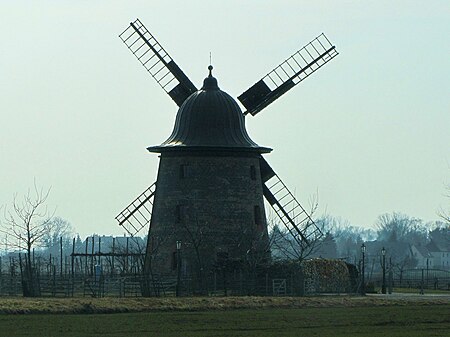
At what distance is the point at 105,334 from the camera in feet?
132

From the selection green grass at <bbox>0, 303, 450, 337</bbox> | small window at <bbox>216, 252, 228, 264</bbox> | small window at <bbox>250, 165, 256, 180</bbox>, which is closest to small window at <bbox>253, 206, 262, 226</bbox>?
small window at <bbox>250, 165, 256, 180</bbox>

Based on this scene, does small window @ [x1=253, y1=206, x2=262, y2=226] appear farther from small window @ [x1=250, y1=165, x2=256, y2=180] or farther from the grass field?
the grass field

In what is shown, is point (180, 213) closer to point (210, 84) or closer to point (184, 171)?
point (184, 171)

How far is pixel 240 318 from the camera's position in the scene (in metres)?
47.3

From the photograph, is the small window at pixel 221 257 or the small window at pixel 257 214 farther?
the small window at pixel 257 214

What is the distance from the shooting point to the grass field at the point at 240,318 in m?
41.3

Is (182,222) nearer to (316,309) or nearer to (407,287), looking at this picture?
(316,309)

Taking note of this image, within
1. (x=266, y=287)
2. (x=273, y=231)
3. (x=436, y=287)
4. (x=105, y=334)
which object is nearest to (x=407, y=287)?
(x=436, y=287)

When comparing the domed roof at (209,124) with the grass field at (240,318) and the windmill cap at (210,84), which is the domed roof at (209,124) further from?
the grass field at (240,318)

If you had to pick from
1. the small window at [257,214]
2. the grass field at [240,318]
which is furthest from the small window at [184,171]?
the grass field at [240,318]

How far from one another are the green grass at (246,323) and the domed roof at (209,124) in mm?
15587

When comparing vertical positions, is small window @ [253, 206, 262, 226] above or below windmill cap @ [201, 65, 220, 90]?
below

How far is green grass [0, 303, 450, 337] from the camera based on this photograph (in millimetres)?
40875

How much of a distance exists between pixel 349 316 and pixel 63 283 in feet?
63.7
